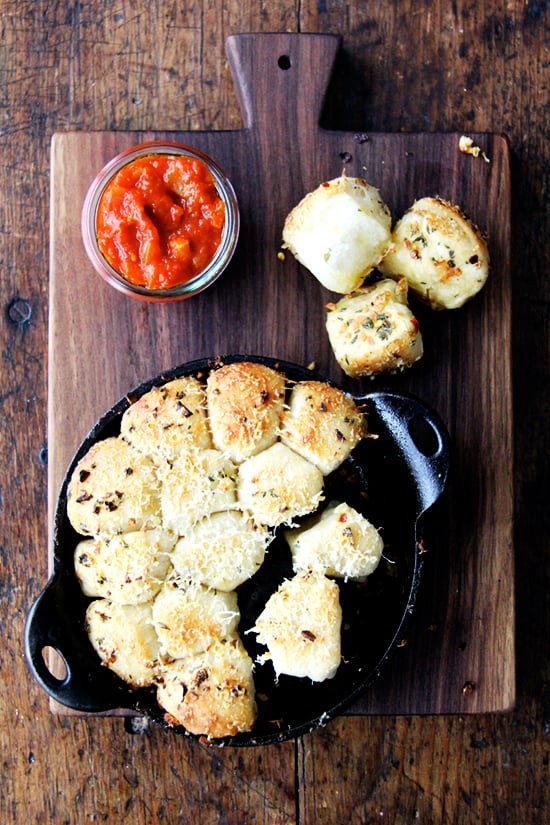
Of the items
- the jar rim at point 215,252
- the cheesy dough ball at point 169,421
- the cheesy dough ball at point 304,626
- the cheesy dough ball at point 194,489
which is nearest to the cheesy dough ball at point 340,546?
the cheesy dough ball at point 304,626

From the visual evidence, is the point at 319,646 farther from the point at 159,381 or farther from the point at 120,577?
the point at 159,381

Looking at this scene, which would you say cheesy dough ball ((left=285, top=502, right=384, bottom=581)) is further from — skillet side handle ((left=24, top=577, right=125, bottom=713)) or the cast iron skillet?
skillet side handle ((left=24, top=577, right=125, bottom=713))

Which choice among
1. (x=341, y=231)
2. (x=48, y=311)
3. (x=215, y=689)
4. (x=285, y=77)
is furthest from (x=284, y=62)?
(x=215, y=689)

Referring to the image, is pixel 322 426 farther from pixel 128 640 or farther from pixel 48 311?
pixel 48 311

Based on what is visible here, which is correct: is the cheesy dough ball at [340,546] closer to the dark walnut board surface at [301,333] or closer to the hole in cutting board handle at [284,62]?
the dark walnut board surface at [301,333]

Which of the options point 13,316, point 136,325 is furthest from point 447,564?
point 13,316

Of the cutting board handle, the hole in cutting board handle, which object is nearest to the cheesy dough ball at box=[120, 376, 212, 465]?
the cutting board handle
